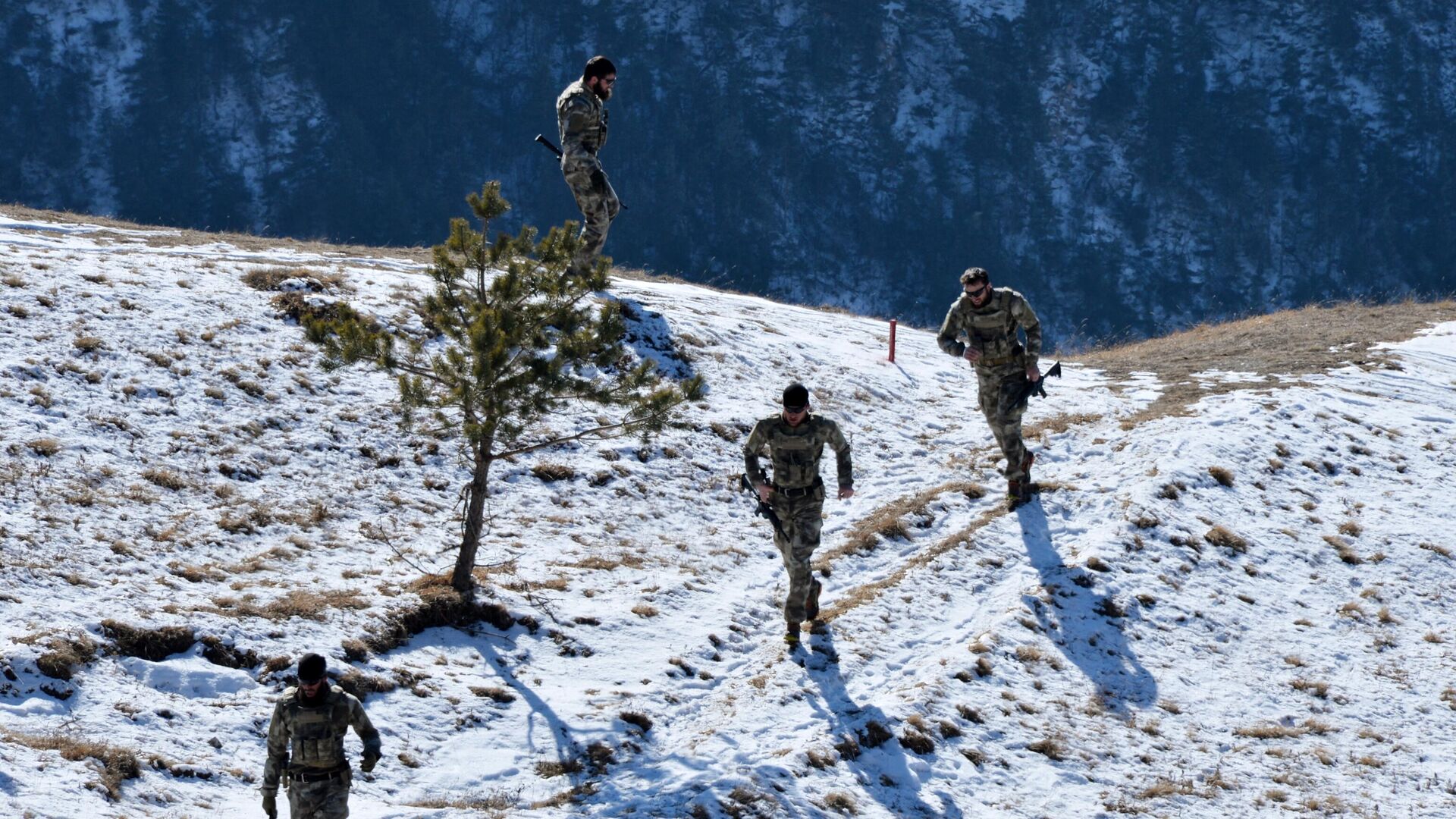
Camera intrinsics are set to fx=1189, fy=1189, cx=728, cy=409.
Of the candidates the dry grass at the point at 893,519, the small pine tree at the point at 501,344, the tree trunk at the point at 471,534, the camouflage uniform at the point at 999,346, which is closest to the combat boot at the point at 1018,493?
the dry grass at the point at 893,519

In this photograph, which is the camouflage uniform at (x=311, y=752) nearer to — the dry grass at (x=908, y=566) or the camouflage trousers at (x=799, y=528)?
the camouflage trousers at (x=799, y=528)

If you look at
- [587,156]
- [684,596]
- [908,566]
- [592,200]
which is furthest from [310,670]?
[592,200]

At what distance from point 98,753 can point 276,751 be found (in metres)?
1.66

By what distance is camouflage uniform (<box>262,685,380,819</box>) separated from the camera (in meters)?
8.33

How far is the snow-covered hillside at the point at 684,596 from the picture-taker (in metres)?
10.1

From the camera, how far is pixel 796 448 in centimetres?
1173

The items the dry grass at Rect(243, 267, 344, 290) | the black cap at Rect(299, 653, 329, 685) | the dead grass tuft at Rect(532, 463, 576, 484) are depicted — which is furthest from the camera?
the dry grass at Rect(243, 267, 344, 290)

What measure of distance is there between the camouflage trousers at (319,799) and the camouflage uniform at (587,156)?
9.35 m

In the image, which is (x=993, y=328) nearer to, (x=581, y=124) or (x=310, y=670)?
(x=581, y=124)

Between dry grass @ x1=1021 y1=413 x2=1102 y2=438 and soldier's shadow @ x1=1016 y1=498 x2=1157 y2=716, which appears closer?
soldier's shadow @ x1=1016 y1=498 x2=1157 y2=716

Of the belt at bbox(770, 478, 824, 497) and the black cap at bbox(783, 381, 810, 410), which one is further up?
the black cap at bbox(783, 381, 810, 410)

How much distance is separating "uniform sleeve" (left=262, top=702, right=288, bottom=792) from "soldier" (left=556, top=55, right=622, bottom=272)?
875 centimetres

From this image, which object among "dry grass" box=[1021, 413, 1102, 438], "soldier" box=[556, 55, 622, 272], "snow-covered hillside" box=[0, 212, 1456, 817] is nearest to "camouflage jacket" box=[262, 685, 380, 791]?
"snow-covered hillside" box=[0, 212, 1456, 817]

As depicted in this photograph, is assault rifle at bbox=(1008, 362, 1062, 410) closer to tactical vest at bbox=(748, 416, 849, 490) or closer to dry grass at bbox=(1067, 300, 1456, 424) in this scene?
tactical vest at bbox=(748, 416, 849, 490)
